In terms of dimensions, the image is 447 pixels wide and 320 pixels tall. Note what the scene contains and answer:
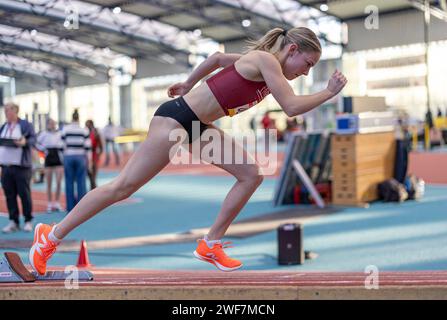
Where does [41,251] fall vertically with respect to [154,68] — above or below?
below

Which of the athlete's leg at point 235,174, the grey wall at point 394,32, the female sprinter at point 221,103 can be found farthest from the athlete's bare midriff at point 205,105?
the grey wall at point 394,32

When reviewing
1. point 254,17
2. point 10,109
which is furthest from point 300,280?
point 254,17

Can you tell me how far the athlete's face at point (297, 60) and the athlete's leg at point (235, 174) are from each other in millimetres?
488

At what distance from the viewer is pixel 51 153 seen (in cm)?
1055

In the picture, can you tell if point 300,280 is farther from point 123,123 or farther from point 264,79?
point 123,123

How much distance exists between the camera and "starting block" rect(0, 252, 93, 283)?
3.03 metres

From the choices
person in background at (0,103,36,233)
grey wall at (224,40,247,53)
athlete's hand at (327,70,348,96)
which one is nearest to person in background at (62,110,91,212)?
person in background at (0,103,36,233)

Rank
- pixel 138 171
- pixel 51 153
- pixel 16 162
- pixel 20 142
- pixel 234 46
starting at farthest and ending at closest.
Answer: pixel 234 46 → pixel 51 153 → pixel 16 162 → pixel 20 142 → pixel 138 171

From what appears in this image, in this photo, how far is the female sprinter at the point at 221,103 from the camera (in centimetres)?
290

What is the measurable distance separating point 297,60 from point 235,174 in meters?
0.70

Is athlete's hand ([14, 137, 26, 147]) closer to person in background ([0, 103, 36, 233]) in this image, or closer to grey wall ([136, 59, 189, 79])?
person in background ([0, 103, 36, 233])

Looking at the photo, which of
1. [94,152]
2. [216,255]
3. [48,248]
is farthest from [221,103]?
[94,152]

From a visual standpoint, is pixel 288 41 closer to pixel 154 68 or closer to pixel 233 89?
pixel 233 89

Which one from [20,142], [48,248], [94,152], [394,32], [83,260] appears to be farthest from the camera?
[394,32]
